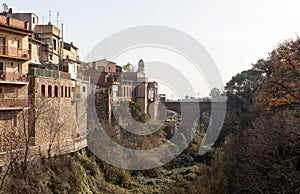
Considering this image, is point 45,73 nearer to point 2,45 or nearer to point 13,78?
point 13,78

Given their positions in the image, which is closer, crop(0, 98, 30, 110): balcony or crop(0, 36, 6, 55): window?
crop(0, 98, 30, 110): balcony

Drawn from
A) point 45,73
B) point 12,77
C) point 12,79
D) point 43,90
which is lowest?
point 43,90

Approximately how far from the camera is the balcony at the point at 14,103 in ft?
67.6

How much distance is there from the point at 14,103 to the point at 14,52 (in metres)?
3.39

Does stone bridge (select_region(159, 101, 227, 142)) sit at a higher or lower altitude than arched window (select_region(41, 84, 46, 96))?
lower

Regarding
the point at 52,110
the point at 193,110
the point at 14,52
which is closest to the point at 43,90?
the point at 52,110

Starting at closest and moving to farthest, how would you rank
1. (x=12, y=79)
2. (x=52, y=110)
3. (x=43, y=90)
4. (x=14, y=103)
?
(x=14, y=103)
(x=12, y=79)
(x=43, y=90)
(x=52, y=110)

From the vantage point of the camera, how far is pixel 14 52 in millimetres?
22516

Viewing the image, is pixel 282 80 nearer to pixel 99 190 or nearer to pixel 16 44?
pixel 99 190

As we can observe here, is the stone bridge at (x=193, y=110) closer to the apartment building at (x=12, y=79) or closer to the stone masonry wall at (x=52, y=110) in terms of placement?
the stone masonry wall at (x=52, y=110)

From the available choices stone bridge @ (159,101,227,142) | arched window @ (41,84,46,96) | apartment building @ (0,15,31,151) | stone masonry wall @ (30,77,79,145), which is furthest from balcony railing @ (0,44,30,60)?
stone bridge @ (159,101,227,142)

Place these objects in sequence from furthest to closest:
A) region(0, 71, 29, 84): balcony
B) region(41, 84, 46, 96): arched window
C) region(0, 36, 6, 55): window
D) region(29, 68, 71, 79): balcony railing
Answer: region(41, 84, 46, 96): arched window
region(29, 68, 71, 79): balcony railing
region(0, 36, 6, 55): window
region(0, 71, 29, 84): balcony

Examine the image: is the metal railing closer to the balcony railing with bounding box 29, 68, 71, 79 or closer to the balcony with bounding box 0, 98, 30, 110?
the balcony with bounding box 0, 98, 30, 110

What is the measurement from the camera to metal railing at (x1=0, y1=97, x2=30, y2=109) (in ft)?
67.7
